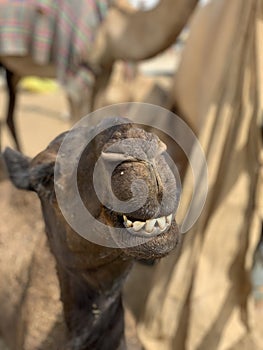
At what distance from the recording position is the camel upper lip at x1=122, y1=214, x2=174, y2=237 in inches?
41.3

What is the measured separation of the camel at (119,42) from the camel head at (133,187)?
2036mm

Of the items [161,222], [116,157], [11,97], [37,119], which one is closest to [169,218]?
[161,222]

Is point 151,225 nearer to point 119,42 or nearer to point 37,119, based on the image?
point 119,42

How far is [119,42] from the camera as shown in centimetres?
345

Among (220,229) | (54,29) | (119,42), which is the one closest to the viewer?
(220,229)

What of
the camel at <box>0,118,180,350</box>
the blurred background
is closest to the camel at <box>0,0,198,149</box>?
the blurred background

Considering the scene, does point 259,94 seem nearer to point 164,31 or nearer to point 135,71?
point 164,31

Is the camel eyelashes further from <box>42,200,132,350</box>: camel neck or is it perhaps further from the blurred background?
the blurred background

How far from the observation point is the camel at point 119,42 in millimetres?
3194

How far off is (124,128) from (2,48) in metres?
2.40

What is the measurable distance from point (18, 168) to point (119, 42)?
7.18ft

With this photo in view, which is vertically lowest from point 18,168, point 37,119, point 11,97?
point 37,119

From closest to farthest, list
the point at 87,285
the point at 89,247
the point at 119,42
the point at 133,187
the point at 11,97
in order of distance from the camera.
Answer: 1. the point at 133,187
2. the point at 89,247
3. the point at 87,285
4. the point at 119,42
5. the point at 11,97

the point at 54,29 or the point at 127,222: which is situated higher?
the point at 127,222
